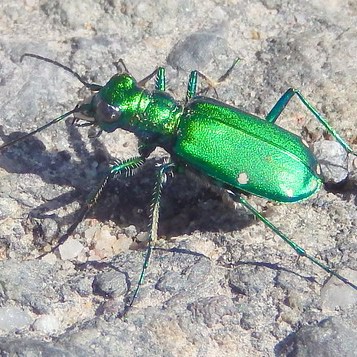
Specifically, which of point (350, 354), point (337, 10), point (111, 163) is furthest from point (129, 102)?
point (350, 354)

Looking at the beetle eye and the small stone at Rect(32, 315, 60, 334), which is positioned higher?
the beetle eye

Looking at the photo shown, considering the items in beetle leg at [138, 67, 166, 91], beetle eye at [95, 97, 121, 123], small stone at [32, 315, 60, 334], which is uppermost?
beetle leg at [138, 67, 166, 91]

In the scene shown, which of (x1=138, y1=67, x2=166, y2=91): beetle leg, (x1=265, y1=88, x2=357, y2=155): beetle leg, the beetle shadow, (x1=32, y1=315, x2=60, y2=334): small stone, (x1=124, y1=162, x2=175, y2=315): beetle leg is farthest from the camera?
(x1=138, y1=67, x2=166, y2=91): beetle leg

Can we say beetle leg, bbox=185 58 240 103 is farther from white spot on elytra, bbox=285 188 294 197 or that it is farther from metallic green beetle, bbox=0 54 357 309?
white spot on elytra, bbox=285 188 294 197

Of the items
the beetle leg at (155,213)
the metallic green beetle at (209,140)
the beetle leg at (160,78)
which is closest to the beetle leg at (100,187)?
the metallic green beetle at (209,140)

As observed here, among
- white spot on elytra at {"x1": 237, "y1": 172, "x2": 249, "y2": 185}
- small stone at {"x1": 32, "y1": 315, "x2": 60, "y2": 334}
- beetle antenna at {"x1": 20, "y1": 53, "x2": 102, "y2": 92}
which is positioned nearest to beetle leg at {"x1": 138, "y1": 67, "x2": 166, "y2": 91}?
beetle antenna at {"x1": 20, "y1": 53, "x2": 102, "y2": 92}

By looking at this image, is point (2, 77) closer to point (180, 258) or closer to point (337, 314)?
point (180, 258)

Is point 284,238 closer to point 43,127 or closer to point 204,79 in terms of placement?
point 204,79
